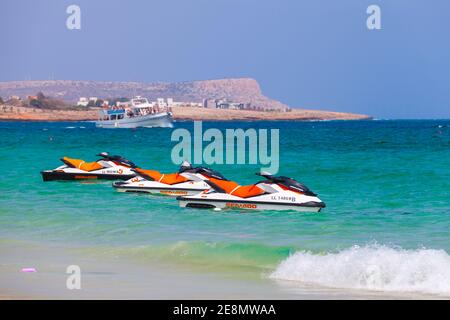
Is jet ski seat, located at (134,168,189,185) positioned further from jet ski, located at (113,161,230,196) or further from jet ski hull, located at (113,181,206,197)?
jet ski hull, located at (113,181,206,197)

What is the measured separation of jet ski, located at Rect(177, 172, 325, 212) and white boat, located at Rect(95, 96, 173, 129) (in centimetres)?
10168

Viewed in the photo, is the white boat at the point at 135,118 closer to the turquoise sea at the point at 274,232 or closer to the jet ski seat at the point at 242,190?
the turquoise sea at the point at 274,232

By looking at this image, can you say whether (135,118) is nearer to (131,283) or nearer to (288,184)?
(288,184)

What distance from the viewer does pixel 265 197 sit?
2094 centimetres

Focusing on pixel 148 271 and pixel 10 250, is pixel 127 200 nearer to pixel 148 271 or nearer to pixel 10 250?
pixel 10 250

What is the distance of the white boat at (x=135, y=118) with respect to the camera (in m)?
123

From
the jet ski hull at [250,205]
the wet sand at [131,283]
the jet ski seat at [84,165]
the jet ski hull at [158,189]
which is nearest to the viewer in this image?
the wet sand at [131,283]

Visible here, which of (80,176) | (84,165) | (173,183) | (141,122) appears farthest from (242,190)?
(141,122)

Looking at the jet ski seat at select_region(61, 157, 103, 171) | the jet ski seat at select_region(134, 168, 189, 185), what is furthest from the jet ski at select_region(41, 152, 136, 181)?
the jet ski seat at select_region(134, 168, 189, 185)

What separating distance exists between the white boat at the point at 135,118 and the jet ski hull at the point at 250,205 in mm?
101493

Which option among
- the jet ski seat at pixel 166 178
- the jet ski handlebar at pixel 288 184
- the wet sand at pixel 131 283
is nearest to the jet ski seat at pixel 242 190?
the jet ski handlebar at pixel 288 184

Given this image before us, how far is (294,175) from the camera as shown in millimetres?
35000

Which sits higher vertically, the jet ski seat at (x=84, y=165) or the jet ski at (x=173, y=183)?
the jet ski at (x=173, y=183)

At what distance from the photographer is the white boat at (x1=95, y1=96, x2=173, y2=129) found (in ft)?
405
